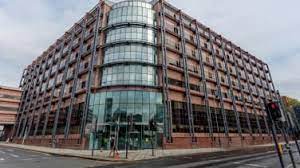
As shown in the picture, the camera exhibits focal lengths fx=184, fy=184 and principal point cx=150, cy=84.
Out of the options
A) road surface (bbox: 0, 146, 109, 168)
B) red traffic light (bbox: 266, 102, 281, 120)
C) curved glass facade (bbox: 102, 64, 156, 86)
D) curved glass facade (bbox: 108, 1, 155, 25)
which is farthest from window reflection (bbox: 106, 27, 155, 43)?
red traffic light (bbox: 266, 102, 281, 120)

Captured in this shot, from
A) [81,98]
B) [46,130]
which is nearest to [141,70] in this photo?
[81,98]

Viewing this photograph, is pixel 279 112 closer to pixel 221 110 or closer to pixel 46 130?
pixel 221 110

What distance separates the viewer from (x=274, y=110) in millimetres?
9094

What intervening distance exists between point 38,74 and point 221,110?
57.3 metres

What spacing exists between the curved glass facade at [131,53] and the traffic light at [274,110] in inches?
991

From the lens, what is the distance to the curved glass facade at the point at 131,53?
32750 mm

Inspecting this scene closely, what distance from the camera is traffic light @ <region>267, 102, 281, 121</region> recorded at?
8891 mm

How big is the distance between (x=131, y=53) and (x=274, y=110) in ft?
87.0

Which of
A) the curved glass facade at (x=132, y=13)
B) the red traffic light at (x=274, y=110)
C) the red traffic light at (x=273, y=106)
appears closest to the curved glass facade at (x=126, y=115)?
the curved glass facade at (x=132, y=13)

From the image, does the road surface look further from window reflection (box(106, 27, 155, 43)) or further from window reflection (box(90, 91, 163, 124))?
window reflection (box(106, 27, 155, 43))

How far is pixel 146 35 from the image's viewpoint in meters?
34.8

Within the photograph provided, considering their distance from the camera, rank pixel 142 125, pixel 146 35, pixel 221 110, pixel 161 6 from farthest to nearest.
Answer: pixel 221 110 < pixel 161 6 < pixel 146 35 < pixel 142 125

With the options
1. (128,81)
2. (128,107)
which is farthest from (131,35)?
(128,107)

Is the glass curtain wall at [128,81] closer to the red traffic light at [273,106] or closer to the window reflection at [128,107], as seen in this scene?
the window reflection at [128,107]
